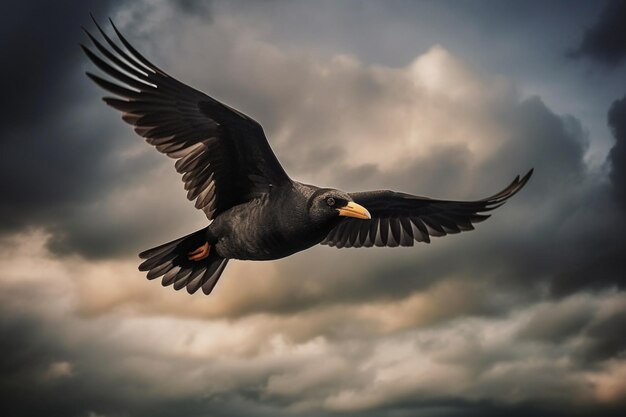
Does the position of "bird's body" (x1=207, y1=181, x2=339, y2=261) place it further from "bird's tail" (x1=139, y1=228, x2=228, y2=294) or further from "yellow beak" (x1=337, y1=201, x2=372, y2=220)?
"bird's tail" (x1=139, y1=228, x2=228, y2=294)

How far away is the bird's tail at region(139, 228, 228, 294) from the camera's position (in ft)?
33.4

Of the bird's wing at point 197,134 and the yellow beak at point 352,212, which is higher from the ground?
the bird's wing at point 197,134

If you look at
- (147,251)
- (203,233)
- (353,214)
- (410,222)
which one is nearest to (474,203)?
(410,222)

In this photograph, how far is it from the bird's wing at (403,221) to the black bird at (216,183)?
4.13 feet

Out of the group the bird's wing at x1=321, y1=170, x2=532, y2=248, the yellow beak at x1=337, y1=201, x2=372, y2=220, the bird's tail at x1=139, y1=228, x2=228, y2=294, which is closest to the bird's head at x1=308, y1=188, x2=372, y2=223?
the yellow beak at x1=337, y1=201, x2=372, y2=220

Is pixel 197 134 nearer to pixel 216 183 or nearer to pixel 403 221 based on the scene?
pixel 216 183

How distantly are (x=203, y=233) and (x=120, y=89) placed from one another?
213 cm

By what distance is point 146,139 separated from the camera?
9414 millimetres

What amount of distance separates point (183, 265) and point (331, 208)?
275 centimetres

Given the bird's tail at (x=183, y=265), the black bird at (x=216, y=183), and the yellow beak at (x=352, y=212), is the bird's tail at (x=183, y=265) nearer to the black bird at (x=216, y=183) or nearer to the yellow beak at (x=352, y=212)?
Answer: the black bird at (x=216, y=183)

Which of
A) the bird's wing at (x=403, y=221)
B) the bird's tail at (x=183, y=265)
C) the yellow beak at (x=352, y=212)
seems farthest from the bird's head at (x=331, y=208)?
the bird's wing at (x=403, y=221)

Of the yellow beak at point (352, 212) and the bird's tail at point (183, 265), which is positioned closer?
the yellow beak at point (352, 212)

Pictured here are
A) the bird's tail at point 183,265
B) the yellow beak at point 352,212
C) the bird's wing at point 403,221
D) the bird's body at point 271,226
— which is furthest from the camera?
the bird's wing at point 403,221

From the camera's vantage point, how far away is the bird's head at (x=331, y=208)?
8633mm
